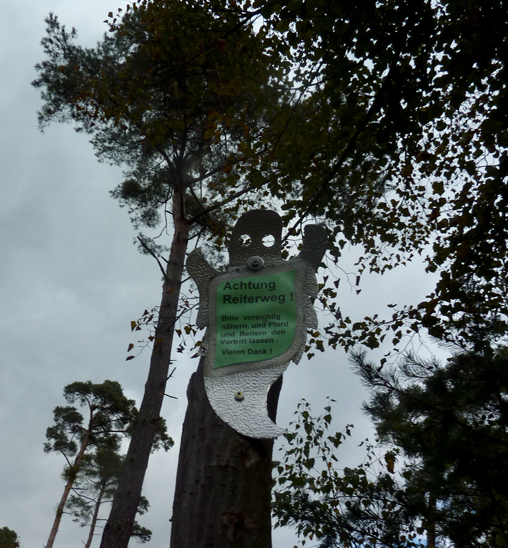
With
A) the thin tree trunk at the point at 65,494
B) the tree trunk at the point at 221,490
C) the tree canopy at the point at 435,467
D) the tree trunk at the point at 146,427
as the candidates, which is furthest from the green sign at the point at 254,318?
the thin tree trunk at the point at 65,494

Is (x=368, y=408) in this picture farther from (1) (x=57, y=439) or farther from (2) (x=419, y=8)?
(1) (x=57, y=439)

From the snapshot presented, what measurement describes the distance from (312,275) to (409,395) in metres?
2.10

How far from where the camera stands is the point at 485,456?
9.61 ft

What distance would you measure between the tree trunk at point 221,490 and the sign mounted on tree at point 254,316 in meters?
0.15

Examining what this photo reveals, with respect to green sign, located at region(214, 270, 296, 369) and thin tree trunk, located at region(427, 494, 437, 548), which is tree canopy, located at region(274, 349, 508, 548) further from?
green sign, located at region(214, 270, 296, 369)

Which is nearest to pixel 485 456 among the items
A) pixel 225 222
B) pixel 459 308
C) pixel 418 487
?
pixel 418 487

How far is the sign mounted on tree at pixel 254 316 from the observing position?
149 cm

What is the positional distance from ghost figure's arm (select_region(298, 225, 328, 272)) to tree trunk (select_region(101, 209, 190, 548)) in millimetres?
3839

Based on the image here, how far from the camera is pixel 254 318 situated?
1600 mm

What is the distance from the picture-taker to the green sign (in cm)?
155

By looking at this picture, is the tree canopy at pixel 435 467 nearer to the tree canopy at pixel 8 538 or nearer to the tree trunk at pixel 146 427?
the tree trunk at pixel 146 427

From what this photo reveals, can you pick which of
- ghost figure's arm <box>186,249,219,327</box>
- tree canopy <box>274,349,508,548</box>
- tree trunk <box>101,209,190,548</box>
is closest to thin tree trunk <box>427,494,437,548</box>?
tree canopy <box>274,349,508,548</box>

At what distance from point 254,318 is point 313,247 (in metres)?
0.31

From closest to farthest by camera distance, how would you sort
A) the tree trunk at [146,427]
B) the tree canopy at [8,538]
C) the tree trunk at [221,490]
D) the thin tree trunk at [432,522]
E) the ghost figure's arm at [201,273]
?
the tree trunk at [221,490] < the ghost figure's arm at [201,273] < the thin tree trunk at [432,522] < the tree trunk at [146,427] < the tree canopy at [8,538]
